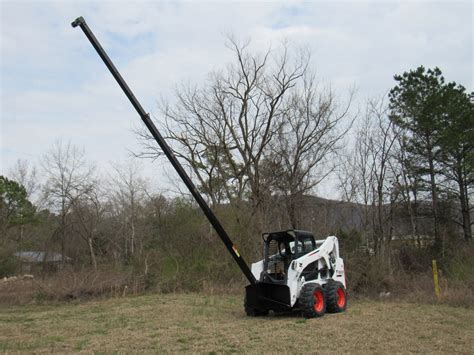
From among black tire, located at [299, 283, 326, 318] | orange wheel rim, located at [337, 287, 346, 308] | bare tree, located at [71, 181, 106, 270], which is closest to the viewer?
black tire, located at [299, 283, 326, 318]

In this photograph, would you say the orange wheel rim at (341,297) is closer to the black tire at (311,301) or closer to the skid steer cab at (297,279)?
the skid steer cab at (297,279)

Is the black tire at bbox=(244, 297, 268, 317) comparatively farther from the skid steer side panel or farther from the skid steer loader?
the skid steer side panel

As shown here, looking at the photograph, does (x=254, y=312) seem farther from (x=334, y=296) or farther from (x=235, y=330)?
(x=235, y=330)

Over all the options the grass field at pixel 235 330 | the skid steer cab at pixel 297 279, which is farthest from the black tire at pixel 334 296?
the grass field at pixel 235 330

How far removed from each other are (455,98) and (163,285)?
21677 mm

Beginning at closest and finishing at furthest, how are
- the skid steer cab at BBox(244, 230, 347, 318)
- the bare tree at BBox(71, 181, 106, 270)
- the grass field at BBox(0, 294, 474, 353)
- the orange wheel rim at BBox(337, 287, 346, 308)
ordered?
the grass field at BBox(0, 294, 474, 353) < the skid steer cab at BBox(244, 230, 347, 318) < the orange wheel rim at BBox(337, 287, 346, 308) < the bare tree at BBox(71, 181, 106, 270)

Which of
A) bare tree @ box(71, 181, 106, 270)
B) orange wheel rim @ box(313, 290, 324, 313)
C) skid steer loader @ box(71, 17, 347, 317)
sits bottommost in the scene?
orange wheel rim @ box(313, 290, 324, 313)

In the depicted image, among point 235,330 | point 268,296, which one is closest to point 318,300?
point 268,296

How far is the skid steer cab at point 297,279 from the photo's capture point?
1139 centimetres

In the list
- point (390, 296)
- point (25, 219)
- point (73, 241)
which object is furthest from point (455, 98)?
point (25, 219)

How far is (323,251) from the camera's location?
12.5 meters

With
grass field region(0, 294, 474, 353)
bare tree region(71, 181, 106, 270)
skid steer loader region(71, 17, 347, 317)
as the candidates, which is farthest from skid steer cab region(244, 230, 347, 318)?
bare tree region(71, 181, 106, 270)

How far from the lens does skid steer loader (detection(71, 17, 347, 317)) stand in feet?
35.4

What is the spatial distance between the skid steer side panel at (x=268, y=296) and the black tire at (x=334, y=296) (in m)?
1.30
